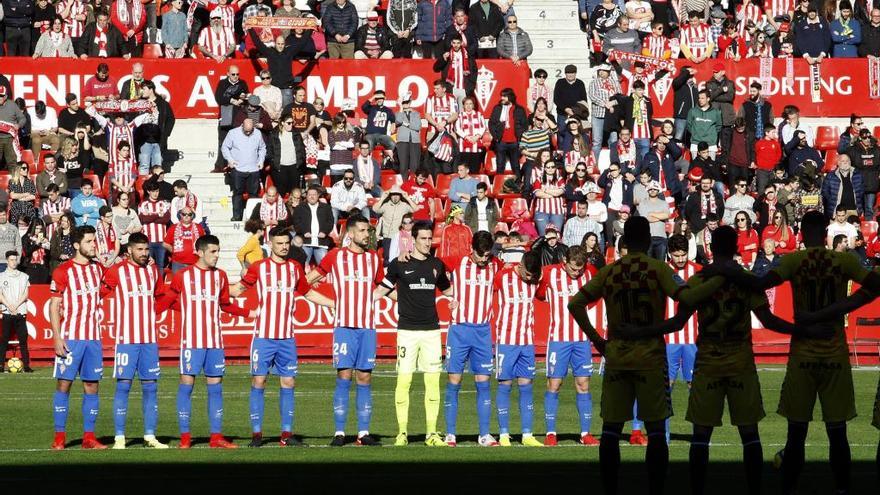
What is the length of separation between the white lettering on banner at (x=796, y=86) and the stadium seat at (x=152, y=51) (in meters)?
13.1

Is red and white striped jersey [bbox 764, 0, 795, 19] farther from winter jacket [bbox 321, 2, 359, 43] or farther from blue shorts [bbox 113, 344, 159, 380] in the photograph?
blue shorts [bbox 113, 344, 159, 380]

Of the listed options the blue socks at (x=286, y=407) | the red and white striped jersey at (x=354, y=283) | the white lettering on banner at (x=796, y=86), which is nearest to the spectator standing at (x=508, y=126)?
the white lettering on banner at (x=796, y=86)

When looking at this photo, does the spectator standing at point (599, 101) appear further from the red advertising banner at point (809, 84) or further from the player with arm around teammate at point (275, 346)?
the player with arm around teammate at point (275, 346)

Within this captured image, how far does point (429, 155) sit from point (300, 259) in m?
4.82

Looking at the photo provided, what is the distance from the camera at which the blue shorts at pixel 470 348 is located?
19.0 m

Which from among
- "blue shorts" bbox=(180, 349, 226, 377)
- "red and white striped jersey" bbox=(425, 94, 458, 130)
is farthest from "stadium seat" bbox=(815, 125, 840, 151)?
"blue shorts" bbox=(180, 349, 226, 377)

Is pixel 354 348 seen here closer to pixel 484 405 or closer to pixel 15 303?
pixel 484 405

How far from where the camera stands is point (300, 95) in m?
33.6

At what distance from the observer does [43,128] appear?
3484 centimetres

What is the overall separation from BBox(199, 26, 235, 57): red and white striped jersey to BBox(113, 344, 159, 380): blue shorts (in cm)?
1771

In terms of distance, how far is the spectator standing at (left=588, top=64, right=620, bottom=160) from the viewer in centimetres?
3488

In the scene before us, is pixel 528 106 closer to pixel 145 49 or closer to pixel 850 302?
pixel 145 49

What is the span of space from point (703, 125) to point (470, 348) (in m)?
17.4

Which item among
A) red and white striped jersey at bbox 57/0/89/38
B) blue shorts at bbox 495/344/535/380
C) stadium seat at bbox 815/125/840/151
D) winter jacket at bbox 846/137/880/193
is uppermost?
red and white striped jersey at bbox 57/0/89/38
